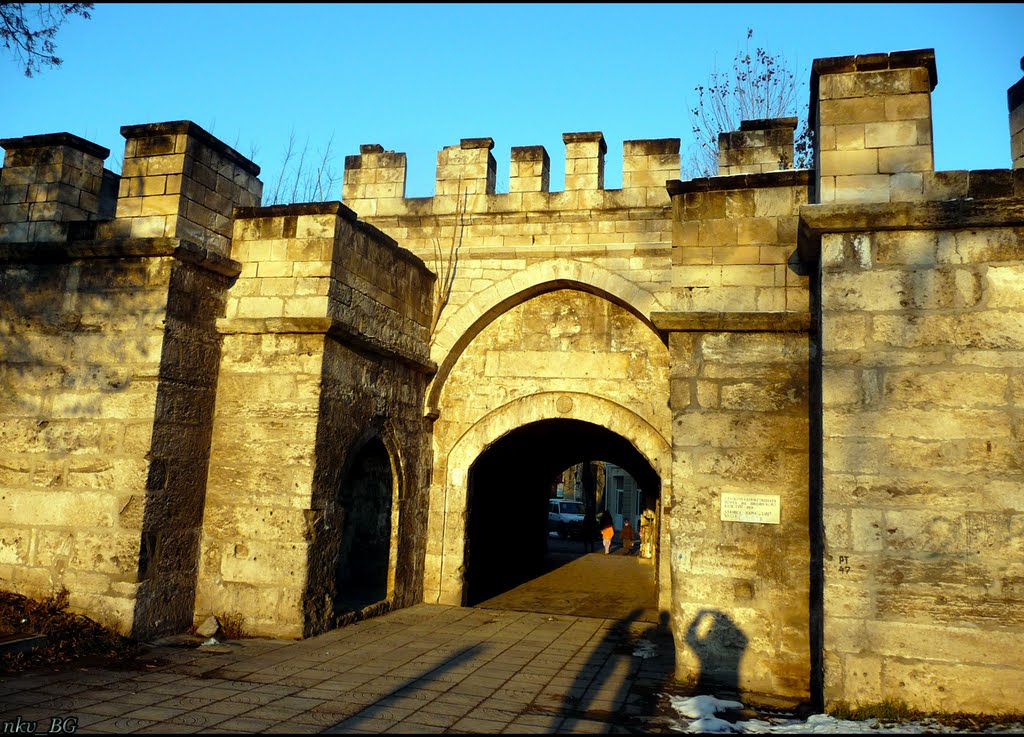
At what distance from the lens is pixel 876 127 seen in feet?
15.4

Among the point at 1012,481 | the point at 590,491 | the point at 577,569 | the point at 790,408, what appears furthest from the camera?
the point at 590,491

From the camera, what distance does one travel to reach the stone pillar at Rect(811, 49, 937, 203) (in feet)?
15.1

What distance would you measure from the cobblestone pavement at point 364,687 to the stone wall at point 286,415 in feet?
1.52

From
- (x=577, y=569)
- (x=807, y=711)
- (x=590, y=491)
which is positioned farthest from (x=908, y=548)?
(x=590, y=491)

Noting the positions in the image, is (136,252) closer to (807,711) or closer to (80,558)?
(80,558)

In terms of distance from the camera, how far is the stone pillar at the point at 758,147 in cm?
663

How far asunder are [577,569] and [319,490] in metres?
8.61

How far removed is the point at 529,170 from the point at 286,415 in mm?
3959

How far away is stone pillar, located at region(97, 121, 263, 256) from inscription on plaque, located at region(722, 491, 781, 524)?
4.51 m

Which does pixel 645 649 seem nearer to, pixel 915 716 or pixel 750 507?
pixel 750 507

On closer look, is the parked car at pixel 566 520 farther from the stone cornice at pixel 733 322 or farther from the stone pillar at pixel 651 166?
the stone cornice at pixel 733 322

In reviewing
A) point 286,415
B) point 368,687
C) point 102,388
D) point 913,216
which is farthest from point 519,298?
point 368,687

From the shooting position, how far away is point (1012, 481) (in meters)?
4.09

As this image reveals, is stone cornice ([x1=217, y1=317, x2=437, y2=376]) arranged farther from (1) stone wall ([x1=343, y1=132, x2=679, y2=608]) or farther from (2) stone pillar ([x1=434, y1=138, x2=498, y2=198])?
(2) stone pillar ([x1=434, y1=138, x2=498, y2=198])
